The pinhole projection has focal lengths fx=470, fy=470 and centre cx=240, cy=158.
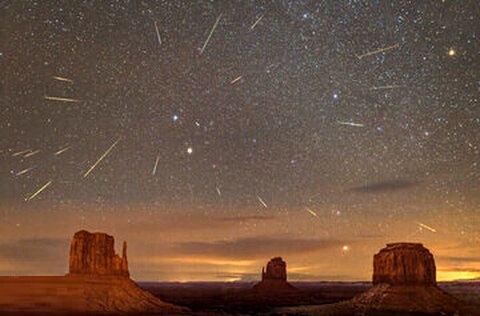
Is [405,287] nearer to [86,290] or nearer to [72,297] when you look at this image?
[86,290]

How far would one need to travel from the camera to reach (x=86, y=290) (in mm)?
75062

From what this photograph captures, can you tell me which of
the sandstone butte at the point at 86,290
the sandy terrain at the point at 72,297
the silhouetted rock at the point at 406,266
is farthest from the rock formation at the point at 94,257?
the silhouetted rock at the point at 406,266

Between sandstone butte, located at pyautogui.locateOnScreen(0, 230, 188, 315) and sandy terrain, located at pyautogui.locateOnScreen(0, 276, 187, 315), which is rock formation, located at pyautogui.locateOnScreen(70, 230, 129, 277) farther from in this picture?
sandy terrain, located at pyautogui.locateOnScreen(0, 276, 187, 315)

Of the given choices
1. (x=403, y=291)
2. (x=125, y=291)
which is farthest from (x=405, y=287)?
(x=125, y=291)

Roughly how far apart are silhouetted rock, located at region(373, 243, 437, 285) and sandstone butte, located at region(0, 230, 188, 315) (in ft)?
117

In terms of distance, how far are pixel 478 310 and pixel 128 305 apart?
54995 mm

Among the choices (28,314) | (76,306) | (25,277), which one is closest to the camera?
(28,314)

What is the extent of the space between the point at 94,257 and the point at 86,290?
7759 millimetres

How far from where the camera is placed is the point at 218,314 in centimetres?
7888

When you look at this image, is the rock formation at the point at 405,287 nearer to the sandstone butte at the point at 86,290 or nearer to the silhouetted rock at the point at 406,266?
the silhouetted rock at the point at 406,266

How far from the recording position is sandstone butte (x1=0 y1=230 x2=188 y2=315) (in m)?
70.8

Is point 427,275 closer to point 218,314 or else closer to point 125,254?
point 218,314

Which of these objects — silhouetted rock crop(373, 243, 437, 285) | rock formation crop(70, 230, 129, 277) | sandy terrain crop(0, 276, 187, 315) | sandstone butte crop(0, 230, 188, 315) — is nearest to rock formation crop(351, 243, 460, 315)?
silhouetted rock crop(373, 243, 437, 285)

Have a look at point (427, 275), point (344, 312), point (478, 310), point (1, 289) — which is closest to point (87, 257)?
point (1, 289)
